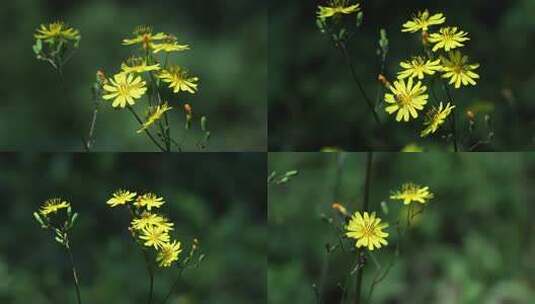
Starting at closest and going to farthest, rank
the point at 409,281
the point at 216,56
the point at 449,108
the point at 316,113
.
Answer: the point at 449,108 < the point at 409,281 < the point at 316,113 < the point at 216,56

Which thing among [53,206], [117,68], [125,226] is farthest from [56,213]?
[117,68]

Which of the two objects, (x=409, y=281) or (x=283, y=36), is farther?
(x=283, y=36)

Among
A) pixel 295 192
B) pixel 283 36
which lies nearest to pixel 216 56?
pixel 283 36

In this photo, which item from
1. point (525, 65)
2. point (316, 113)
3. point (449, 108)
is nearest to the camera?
point (449, 108)

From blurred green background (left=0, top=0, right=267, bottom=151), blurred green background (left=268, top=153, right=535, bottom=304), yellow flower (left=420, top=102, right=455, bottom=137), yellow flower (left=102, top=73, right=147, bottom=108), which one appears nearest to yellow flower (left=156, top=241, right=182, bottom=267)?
yellow flower (left=102, top=73, right=147, bottom=108)

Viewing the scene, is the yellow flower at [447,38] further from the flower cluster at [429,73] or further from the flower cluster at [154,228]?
the flower cluster at [154,228]

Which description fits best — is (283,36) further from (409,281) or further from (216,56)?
(409,281)

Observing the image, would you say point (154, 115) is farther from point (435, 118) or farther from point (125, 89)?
point (435, 118)
